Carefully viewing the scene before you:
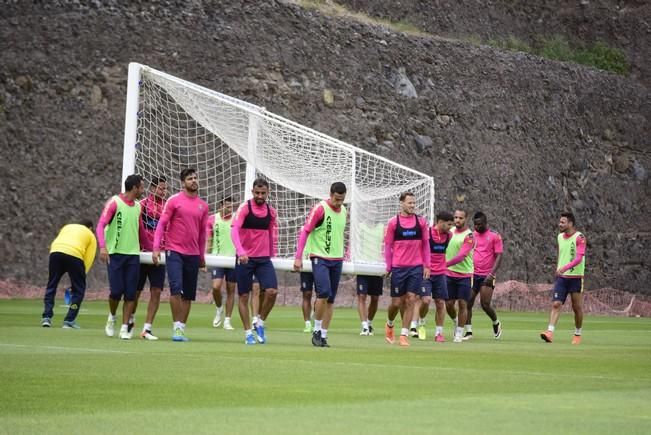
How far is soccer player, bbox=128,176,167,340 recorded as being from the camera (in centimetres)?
1907

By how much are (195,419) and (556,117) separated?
50208mm

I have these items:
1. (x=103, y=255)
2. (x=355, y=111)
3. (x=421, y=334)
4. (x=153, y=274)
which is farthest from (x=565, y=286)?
(x=355, y=111)

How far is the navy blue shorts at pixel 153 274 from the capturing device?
64.4ft

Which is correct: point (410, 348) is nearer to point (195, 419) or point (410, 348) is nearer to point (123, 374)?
point (123, 374)

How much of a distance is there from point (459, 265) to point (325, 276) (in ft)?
16.1

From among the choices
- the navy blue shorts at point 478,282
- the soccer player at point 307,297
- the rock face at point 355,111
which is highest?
the rock face at point 355,111

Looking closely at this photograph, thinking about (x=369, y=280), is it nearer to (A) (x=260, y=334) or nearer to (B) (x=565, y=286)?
(B) (x=565, y=286)

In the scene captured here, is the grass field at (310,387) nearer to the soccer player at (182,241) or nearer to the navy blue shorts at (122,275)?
the soccer player at (182,241)

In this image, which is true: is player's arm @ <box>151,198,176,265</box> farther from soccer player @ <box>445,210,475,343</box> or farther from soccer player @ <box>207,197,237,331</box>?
soccer player @ <box>207,197,237,331</box>

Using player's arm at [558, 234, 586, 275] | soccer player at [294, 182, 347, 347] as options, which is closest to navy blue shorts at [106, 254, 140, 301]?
soccer player at [294, 182, 347, 347]

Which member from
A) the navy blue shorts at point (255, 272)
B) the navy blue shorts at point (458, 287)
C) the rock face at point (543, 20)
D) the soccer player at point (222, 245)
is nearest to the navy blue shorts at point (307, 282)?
the soccer player at point (222, 245)

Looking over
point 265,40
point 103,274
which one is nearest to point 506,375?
point 103,274

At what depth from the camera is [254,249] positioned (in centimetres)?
1866

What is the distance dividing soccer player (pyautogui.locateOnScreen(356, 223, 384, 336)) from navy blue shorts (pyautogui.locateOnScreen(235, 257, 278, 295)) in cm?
459
